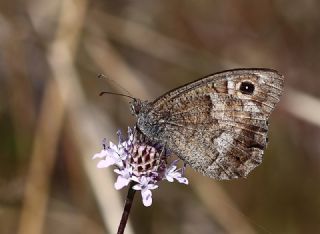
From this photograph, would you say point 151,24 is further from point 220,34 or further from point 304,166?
point 304,166

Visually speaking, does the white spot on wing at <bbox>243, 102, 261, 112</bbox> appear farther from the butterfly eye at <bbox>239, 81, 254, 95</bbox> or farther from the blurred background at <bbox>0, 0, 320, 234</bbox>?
the blurred background at <bbox>0, 0, 320, 234</bbox>

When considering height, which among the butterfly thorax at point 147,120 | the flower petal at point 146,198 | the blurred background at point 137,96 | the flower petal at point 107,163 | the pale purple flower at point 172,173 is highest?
the blurred background at point 137,96

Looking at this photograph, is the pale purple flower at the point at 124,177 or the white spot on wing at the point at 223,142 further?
the white spot on wing at the point at 223,142

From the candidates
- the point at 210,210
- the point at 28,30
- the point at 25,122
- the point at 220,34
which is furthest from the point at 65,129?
the point at 220,34

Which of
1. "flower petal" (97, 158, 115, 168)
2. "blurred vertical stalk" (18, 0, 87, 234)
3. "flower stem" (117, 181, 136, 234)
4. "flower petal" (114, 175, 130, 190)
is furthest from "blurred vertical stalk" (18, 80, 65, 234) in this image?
"flower stem" (117, 181, 136, 234)

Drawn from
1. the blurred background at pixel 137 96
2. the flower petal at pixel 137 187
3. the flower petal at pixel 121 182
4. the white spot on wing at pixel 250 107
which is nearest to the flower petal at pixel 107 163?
the flower petal at pixel 121 182

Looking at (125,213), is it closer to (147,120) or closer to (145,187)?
(145,187)

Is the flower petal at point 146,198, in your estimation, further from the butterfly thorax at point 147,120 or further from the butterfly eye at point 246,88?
the butterfly eye at point 246,88
